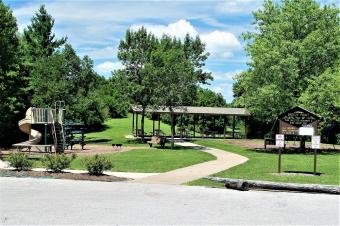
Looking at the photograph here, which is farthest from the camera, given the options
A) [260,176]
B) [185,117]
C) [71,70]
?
[185,117]

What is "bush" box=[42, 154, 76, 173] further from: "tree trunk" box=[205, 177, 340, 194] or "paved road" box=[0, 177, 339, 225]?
"tree trunk" box=[205, 177, 340, 194]

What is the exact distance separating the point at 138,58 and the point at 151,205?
28960 mm

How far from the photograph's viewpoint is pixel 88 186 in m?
13.6

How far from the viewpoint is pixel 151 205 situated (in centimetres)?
1063

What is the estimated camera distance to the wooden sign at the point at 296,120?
1873 cm

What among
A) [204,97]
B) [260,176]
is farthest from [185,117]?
[260,176]

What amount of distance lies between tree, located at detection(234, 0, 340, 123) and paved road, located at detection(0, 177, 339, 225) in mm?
18911

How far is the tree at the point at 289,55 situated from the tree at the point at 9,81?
16606 mm

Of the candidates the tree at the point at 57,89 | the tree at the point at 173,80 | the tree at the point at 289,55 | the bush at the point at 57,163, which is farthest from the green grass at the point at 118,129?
the bush at the point at 57,163

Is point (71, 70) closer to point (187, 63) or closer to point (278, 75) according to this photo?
point (187, 63)

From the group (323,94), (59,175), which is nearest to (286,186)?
(59,175)

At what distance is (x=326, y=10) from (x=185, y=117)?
31.3 meters

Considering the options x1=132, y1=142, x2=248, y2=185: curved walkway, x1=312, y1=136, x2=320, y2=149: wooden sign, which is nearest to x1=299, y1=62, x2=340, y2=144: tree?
x1=132, y1=142, x2=248, y2=185: curved walkway

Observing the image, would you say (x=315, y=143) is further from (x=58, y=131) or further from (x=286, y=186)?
(x=58, y=131)
